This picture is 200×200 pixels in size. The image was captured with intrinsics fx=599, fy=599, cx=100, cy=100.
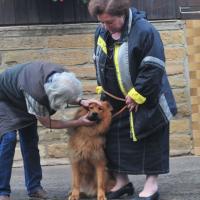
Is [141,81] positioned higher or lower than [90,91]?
higher

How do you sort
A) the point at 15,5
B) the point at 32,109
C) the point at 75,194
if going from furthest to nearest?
the point at 15,5 < the point at 75,194 < the point at 32,109

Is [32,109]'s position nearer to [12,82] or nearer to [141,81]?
[12,82]

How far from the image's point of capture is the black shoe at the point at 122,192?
5344 mm

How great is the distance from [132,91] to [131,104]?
0.45 ft

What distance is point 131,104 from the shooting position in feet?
16.4

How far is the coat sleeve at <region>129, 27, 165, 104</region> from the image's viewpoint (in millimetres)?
4863

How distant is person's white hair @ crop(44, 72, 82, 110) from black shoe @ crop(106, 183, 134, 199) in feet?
3.63

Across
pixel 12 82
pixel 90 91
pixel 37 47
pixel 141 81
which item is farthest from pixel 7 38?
pixel 141 81

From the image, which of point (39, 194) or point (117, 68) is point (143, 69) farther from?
point (39, 194)

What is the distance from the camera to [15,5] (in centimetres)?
702

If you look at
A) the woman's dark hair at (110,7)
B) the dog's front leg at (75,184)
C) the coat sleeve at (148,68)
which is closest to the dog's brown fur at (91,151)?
the dog's front leg at (75,184)

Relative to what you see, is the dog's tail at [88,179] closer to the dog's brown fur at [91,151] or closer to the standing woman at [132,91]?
the dog's brown fur at [91,151]

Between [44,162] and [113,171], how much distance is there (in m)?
1.98

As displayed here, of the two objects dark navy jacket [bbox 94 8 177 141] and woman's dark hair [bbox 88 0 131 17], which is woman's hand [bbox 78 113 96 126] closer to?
dark navy jacket [bbox 94 8 177 141]
